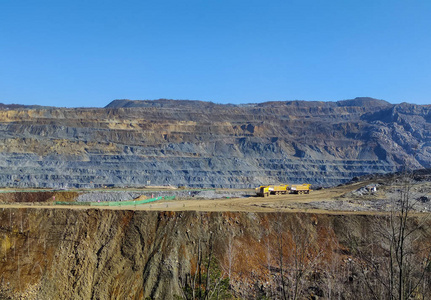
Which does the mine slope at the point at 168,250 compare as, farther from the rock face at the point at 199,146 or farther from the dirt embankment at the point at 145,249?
the rock face at the point at 199,146

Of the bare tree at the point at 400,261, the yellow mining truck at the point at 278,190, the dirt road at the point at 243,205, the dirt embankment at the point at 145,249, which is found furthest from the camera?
the yellow mining truck at the point at 278,190

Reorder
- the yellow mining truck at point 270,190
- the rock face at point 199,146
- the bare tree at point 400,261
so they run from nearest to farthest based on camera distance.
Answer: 1. the bare tree at point 400,261
2. the yellow mining truck at point 270,190
3. the rock face at point 199,146

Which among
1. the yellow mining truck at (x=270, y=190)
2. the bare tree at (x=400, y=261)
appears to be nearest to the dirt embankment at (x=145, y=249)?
the bare tree at (x=400, y=261)

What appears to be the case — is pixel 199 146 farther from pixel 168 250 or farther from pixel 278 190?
pixel 168 250

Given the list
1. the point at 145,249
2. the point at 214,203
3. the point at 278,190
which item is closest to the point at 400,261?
the point at 145,249

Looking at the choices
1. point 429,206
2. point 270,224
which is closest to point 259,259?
point 270,224
